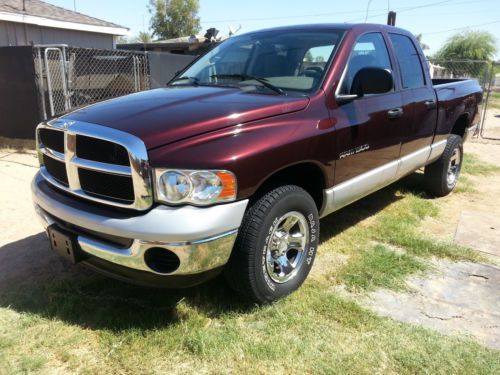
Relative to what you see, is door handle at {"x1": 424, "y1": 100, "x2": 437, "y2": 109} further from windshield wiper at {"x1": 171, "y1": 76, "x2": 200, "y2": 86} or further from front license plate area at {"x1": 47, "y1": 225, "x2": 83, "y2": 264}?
front license plate area at {"x1": 47, "y1": 225, "x2": 83, "y2": 264}

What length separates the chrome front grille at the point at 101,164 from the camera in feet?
7.97

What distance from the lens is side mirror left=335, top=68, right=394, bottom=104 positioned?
3.35 m

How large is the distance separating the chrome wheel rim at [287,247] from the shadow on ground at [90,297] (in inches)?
12.2

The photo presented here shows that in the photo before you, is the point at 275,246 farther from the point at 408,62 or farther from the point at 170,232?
the point at 408,62

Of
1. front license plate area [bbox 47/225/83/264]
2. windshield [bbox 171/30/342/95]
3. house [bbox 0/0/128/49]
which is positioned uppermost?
house [bbox 0/0/128/49]

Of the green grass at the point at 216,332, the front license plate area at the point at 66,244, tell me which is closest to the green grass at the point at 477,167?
the green grass at the point at 216,332

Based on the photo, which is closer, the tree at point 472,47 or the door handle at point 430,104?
the door handle at point 430,104

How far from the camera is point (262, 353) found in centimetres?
259

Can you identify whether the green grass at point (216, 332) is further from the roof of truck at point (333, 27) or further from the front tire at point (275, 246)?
the roof of truck at point (333, 27)

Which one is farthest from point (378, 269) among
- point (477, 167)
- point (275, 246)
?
point (477, 167)

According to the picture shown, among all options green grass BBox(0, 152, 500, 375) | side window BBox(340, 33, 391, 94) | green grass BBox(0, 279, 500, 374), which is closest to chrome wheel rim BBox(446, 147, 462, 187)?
side window BBox(340, 33, 391, 94)

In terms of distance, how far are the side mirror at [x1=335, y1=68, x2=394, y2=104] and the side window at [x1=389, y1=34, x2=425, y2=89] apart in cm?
107

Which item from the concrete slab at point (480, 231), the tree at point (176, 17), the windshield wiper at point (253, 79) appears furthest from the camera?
the tree at point (176, 17)

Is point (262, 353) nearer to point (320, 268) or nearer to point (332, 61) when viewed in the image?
point (320, 268)
